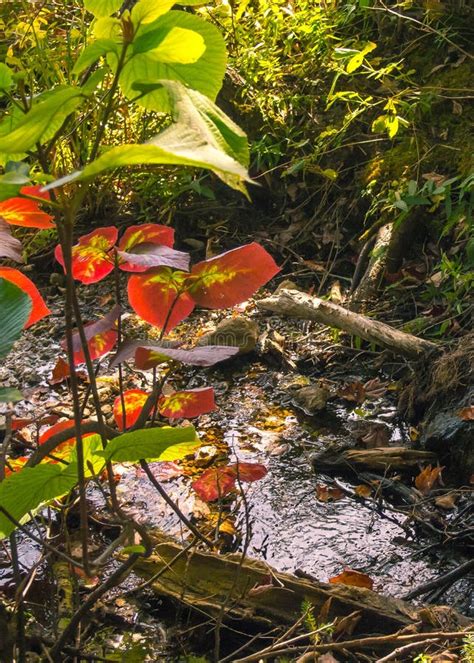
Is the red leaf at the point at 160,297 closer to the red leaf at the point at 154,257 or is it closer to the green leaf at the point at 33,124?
the red leaf at the point at 154,257

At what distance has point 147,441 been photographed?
2.41ft

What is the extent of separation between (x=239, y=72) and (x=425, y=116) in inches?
35.2

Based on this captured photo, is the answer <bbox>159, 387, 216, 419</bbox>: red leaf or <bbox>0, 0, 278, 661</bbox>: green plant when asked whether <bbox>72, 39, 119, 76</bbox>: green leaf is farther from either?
<bbox>159, 387, 216, 419</bbox>: red leaf

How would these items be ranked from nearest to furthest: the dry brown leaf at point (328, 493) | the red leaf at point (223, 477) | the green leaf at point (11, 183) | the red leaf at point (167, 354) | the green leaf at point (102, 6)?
the green leaf at point (11, 183) < the green leaf at point (102, 6) < the red leaf at point (167, 354) < the red leaf at point (223, 477) < the dry brown leaf at point (328, 493)

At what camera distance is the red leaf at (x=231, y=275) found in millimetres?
905

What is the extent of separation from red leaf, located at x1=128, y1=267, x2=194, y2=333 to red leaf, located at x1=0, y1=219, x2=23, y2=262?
142mm

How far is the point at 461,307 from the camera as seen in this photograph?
7.66 feet

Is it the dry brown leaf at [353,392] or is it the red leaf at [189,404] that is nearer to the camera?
the red leaf at [189,404]

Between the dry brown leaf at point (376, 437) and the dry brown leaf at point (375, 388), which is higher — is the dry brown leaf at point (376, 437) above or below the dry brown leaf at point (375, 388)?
above

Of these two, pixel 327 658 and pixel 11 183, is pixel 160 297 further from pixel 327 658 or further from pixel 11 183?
pixel 327 658

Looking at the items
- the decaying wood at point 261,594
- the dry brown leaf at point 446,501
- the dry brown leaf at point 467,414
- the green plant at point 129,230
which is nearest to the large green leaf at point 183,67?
the green plant at point 129,230

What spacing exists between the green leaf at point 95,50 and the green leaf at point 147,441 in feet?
1.10

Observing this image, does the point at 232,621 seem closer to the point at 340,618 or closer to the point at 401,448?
the point at 340,618

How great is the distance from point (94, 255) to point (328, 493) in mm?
1081
